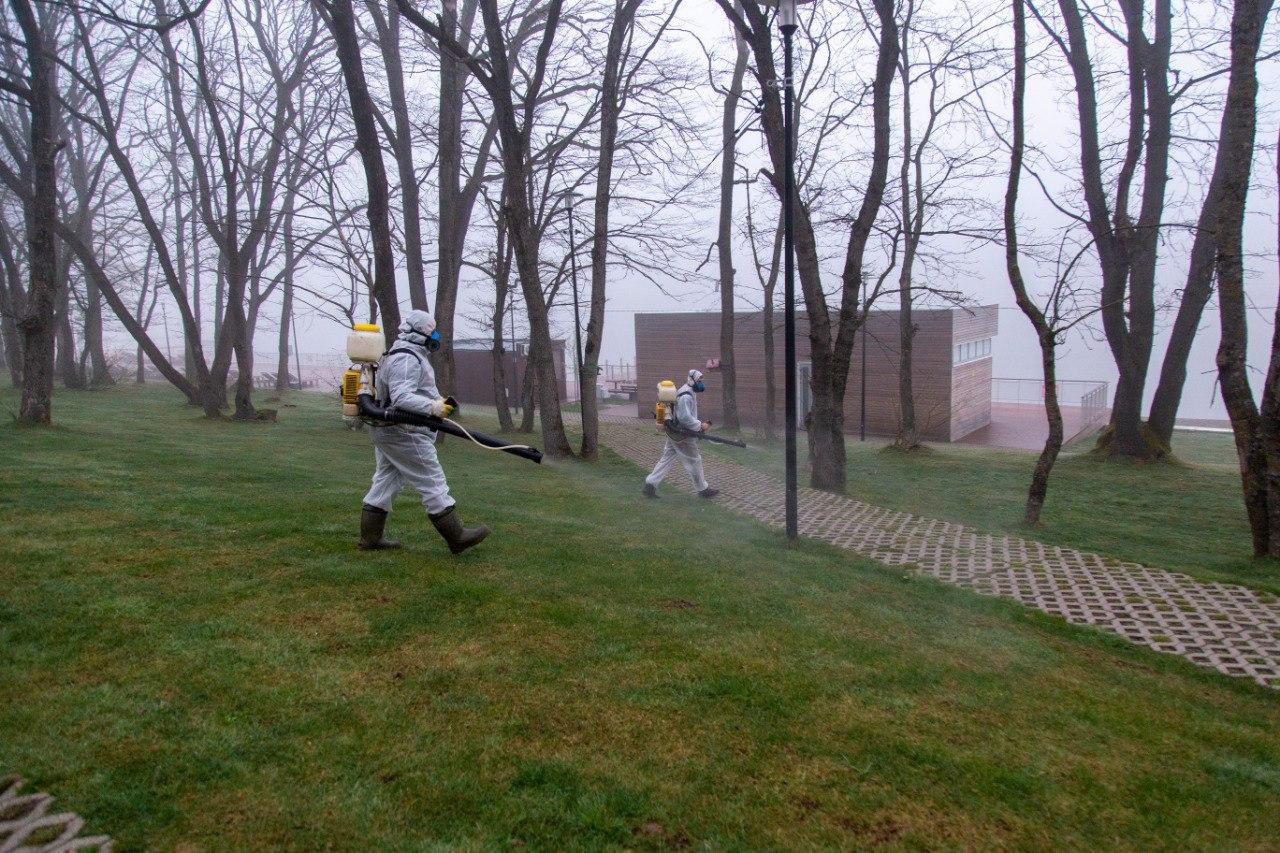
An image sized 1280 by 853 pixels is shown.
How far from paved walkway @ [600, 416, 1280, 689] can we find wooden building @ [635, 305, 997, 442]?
A: 16474 millimetres

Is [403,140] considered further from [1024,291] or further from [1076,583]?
[1076,583]

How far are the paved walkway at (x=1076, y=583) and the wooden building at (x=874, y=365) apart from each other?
1647 centimetres

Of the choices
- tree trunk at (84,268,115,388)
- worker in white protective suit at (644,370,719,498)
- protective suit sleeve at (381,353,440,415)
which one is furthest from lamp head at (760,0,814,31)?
tree trunk at (84,268,115,388)

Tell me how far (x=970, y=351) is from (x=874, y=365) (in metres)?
4.06

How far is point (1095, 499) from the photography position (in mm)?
13977

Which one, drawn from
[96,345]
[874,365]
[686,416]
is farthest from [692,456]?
[96,345]

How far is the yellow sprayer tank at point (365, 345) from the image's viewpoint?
20.3 feet

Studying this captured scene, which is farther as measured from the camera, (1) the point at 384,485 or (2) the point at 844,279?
(2) the point at 844,279

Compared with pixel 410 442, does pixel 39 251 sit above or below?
above

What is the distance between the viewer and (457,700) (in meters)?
4.05

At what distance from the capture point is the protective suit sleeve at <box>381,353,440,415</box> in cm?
601

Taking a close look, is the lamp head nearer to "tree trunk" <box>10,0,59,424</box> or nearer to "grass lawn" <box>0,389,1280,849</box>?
"grass lawn" <box>0,389,1280,849</box>

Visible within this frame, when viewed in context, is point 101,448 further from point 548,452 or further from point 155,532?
point 548,452

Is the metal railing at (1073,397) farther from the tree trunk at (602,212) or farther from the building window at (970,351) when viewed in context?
the tree trunk at (602,212)
